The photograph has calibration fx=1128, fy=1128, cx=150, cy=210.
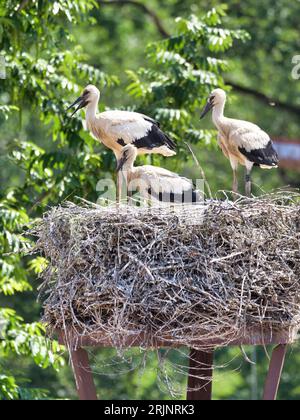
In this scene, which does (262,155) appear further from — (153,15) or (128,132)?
(153,15)

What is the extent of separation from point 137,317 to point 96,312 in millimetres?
323

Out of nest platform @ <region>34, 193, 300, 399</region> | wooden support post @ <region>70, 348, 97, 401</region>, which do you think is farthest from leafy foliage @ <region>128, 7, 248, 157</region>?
wooden support post @ <region>70, 348, 97, 401</region>

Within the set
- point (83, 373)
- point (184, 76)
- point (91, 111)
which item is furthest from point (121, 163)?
point (184, 76)

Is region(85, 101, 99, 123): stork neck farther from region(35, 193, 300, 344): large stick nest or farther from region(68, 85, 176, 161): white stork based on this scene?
region(35, 193, 300, 344): large stick nest

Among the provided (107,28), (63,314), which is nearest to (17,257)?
(63,314)

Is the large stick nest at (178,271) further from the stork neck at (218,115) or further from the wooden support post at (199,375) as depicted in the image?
the stork neck at (218,115)

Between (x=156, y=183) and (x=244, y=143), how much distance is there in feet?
2.96

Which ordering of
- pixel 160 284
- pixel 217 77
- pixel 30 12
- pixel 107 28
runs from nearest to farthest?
pixel 160 284, pixel 30 12, pixel 217 77, pixel 107 28

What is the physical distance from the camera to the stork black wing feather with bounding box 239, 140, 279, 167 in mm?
9938

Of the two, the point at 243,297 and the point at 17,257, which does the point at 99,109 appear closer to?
the point at 17,257

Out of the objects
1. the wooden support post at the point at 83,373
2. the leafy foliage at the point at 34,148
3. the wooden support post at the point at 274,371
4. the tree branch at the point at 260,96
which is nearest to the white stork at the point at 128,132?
the leafy foliage at the point at 34,148

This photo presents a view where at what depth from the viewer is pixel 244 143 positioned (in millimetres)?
9930

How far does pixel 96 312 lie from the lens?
8.23m

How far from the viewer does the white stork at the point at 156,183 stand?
9539 mm
